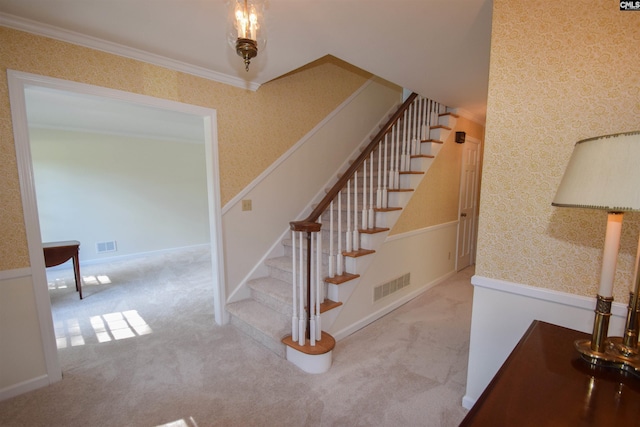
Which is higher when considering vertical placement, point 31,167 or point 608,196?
point 31,167

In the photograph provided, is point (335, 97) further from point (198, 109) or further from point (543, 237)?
point (543, 237)

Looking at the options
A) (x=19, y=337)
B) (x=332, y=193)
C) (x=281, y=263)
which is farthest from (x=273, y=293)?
(x=19, y=337)

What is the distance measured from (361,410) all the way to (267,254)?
172 centimetres

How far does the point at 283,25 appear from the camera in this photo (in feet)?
5.61

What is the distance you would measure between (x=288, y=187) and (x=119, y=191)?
3.89 metres

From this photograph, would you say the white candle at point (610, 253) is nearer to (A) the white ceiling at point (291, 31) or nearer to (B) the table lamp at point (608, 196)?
(B) the table lamp at point (608, 196)

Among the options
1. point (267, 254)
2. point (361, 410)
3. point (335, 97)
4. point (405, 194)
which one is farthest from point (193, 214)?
point (361, 410)

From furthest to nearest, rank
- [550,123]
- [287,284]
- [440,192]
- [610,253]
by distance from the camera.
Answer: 1. [440,192]
2. [287,284]
3. [550,123]
4. [610,253]

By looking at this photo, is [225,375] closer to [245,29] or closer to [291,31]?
[245,29]

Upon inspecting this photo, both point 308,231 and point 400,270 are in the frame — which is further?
point 400,270

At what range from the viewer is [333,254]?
2.49 m

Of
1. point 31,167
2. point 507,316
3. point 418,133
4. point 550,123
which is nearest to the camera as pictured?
point 550,123

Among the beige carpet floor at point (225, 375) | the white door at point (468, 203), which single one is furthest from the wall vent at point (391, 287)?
the white door at point (468, 203)

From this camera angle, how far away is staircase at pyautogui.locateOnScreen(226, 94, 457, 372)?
6.81ft
